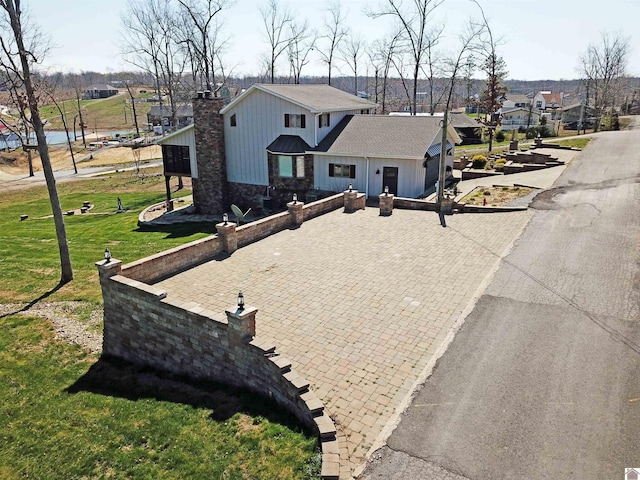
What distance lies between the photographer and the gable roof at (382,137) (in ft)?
78.9

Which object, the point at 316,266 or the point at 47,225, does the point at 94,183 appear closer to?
the point at 47,225

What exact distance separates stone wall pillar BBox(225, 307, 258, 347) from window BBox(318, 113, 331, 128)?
1915 cm

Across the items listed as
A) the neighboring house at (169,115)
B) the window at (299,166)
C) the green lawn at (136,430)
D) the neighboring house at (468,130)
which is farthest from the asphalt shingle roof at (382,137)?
the neighboring house at (169,115)

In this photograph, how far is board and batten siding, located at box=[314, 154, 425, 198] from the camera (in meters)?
24.0

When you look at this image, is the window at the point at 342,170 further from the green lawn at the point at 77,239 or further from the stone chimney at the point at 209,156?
the green lawn at the point at 77,239

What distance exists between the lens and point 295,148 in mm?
25609

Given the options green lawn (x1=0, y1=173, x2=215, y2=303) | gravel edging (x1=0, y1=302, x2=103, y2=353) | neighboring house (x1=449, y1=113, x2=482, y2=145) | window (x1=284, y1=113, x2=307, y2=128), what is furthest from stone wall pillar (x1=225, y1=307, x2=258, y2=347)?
neighboring house (x1=449, y1=113, x2=482, y2=145)

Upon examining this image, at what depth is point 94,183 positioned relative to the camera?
148ft

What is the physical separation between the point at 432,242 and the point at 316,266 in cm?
474

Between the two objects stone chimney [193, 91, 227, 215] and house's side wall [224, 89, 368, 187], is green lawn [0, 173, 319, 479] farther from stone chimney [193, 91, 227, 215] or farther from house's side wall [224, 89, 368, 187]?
house's side wall [224, 89, 368, 187]

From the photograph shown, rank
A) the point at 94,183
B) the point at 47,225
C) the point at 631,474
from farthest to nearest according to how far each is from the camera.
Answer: the point at 94,183, the point at 47,225, the point at 631,474

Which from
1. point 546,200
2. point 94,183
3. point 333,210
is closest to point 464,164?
point 546,200

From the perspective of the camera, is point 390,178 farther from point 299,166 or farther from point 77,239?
point 77,239

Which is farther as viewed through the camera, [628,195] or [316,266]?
[628,195]
